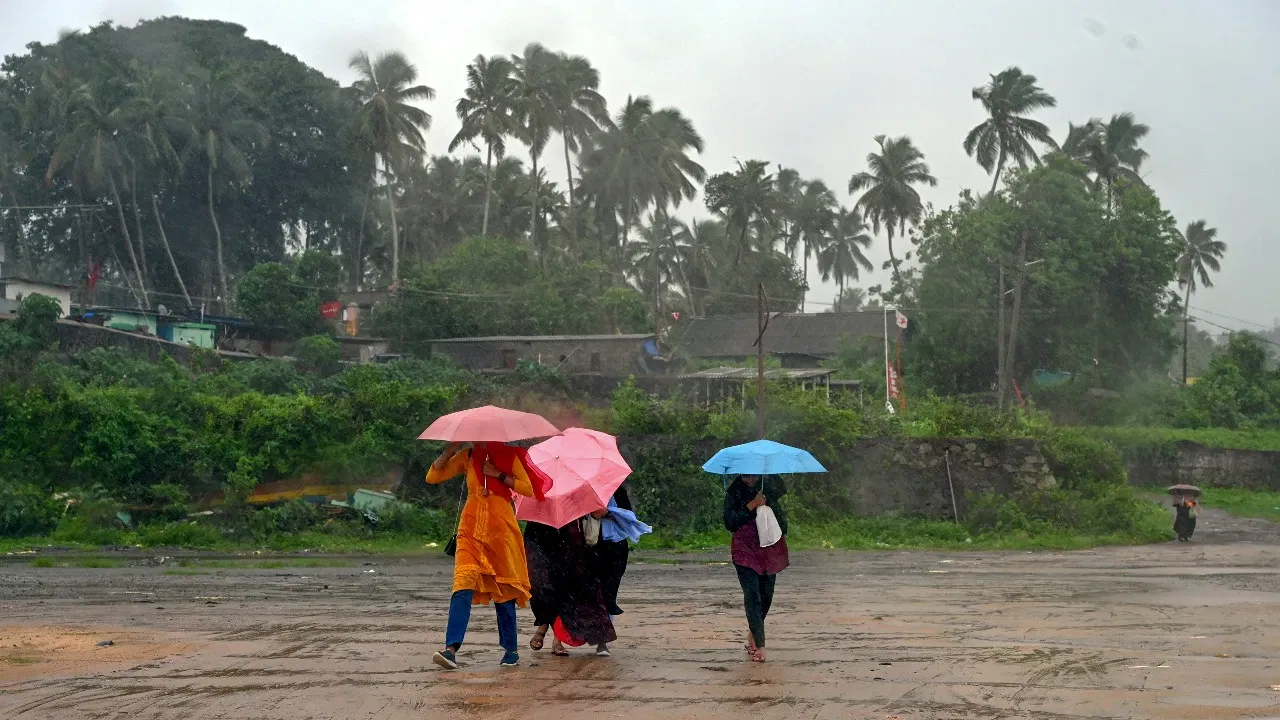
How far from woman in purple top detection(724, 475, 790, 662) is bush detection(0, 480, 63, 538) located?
64.5 ft

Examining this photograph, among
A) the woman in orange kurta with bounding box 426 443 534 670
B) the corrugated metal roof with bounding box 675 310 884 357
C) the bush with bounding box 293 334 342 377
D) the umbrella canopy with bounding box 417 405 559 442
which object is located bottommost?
the woman in orange kurta with bounding box 426 443 534 670

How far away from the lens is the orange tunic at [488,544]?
321 inches

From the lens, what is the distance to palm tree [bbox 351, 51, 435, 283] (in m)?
56.0

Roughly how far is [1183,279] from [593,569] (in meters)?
82.5

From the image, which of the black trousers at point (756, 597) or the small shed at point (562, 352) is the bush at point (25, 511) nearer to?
the black trousers at point (756, 597)

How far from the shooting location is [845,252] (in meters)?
85.2

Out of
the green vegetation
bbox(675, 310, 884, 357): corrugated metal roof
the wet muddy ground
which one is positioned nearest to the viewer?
the wet muddy ground

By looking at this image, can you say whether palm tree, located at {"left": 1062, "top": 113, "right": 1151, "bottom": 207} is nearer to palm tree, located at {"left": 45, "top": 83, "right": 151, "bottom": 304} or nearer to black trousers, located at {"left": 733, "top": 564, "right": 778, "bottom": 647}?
palm tree, located at {"left": 45, "top": 83, "right": 151, "bottom": 304}

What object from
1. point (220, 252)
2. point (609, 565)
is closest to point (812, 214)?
point (220, 252)

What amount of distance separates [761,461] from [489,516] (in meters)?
2.04

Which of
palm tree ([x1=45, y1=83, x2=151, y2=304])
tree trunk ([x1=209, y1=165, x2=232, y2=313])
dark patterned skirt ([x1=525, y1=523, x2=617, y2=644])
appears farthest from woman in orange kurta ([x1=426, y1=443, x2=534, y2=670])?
tree trunk ([x1=209, y1=165, x2=232, y2=313])

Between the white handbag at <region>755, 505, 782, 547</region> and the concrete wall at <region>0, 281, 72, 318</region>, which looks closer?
the white handbag at <region>755, 505, 782, 547</region>

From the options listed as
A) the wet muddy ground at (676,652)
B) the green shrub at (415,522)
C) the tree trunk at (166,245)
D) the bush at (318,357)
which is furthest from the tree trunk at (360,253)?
the wet muddy ground at (676,652)

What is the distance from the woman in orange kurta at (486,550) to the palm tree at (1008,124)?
5513 centimetres
